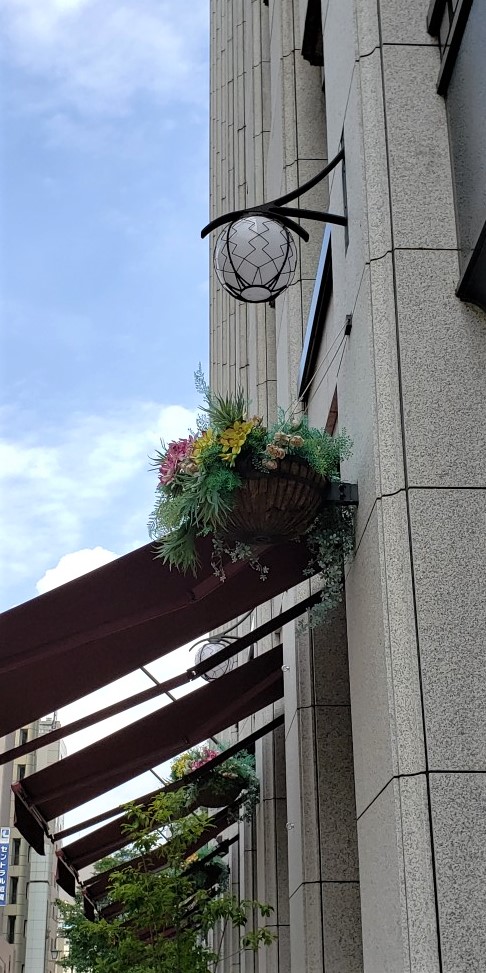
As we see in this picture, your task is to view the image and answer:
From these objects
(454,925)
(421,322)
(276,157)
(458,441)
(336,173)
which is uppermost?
(276,157)

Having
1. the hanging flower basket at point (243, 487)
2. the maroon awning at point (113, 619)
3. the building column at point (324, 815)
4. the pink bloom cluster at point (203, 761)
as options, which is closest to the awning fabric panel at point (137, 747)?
the building column at point (324, 815)

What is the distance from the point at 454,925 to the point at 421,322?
2.42m

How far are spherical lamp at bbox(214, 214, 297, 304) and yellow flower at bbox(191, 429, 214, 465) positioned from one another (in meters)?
1.17

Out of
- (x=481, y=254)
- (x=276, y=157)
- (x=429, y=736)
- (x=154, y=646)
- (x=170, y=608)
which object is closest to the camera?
(x=429, y=736)

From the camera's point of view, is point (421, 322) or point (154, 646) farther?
point (154, 646)

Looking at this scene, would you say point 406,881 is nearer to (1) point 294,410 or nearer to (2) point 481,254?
(2) point 481,254

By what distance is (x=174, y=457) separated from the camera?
556cm

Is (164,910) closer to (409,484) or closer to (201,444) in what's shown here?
(201,444)

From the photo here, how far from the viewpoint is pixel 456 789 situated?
4.13 metres

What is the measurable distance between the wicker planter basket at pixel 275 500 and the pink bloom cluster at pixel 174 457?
0.99ft

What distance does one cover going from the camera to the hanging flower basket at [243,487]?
17.6 ft

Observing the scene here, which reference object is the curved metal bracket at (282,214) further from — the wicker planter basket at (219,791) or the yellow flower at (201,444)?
the wicker planter basket at (219,791)

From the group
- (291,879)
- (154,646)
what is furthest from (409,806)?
(291,879)

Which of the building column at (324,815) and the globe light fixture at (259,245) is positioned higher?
the globe light fixture at (259,245)
